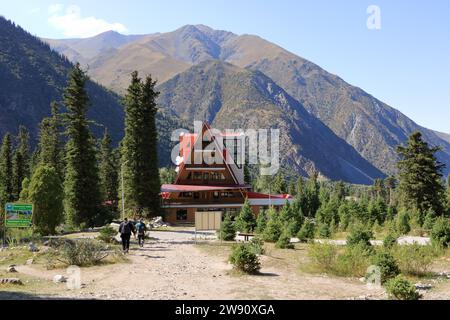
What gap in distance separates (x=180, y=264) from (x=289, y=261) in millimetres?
4967

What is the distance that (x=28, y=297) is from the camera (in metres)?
12.4

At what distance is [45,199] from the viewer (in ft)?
100

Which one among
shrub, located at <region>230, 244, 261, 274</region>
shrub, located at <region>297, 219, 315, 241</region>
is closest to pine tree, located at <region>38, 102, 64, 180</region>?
shrub, located at <region>297, 219, 315, 241</region>

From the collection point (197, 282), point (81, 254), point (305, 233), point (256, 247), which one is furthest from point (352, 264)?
point (305, 233)

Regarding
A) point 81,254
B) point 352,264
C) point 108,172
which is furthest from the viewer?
point 108,172

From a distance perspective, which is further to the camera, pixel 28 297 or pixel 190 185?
pixel 190 185

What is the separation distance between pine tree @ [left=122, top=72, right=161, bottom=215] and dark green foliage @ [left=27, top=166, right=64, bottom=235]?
14424 millimetres

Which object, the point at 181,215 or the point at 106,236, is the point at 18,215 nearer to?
the point at 106,236

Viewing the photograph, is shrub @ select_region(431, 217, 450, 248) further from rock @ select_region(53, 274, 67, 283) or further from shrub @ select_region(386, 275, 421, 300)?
rock @ select_region(53, 274, 67, 283)

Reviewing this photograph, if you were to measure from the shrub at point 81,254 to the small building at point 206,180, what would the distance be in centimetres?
3556

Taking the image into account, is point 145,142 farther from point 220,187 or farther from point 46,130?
point 46,130

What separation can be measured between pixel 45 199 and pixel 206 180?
94.3 feet

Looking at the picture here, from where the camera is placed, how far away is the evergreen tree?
44438mm
